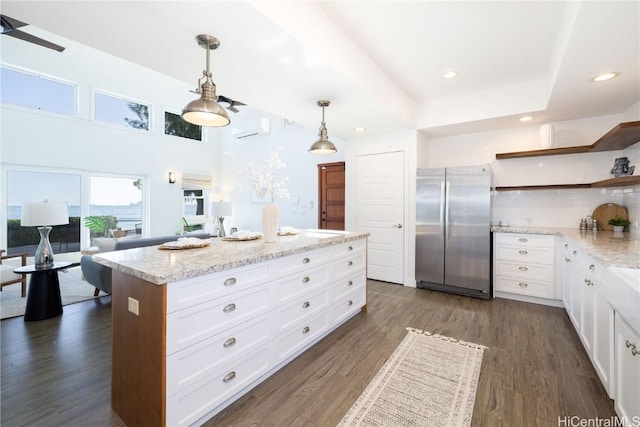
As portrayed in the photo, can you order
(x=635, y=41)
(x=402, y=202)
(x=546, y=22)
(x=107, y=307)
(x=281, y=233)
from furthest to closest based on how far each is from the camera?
(x=402, y=202) → (x=107, y=307) → (x=281, y=233) → (x=546, y=22) → (x=635, y=41)

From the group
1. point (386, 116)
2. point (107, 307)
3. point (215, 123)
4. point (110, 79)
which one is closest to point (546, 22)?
point (386, 116)

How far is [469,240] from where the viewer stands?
3.77 meters

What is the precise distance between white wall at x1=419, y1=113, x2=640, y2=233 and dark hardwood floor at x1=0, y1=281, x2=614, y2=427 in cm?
139

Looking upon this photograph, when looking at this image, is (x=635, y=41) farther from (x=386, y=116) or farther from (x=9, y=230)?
(x=9, y=230)

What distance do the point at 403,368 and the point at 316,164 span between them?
4567mm

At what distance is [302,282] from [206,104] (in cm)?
148

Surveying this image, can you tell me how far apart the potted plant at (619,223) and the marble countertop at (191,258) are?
11.3ft

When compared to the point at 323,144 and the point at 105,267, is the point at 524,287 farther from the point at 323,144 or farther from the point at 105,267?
the point at 105,267

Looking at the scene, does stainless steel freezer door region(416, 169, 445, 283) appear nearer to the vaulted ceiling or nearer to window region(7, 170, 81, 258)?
the vaulted ceiling

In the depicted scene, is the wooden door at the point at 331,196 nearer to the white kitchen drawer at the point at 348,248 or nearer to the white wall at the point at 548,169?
the white wall at the point at 548,169

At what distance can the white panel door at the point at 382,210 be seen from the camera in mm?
4395

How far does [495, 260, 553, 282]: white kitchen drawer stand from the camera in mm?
3420

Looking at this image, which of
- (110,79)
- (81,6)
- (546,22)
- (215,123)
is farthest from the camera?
(110,79)

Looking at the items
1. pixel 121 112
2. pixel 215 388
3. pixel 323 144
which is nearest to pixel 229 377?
pixel 215 388
